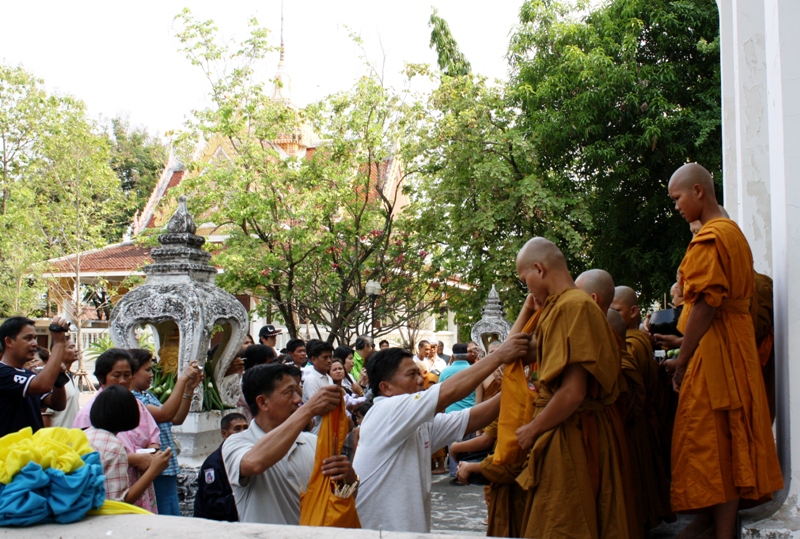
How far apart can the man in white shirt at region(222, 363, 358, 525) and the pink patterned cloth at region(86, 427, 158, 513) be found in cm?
64

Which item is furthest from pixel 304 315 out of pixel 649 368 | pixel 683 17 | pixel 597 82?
pixel 649 368

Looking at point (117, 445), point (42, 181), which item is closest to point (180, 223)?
point (117, 445)

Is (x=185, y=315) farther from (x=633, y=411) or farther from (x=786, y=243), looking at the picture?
(x=786, y=243)

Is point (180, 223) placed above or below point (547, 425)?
above

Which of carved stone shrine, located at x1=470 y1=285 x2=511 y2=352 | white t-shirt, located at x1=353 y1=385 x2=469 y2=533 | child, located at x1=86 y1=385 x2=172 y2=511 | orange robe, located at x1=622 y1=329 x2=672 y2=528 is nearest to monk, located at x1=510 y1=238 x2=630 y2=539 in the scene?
white t-shirt, located at x1=353 y1=385 x2=469 y2=533

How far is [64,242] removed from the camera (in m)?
21.2

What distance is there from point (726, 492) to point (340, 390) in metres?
1.73

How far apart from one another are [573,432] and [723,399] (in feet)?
2.18

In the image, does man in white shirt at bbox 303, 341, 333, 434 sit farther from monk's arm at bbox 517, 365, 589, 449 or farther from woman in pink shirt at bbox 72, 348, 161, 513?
monk's arm at bbox 517, 365, 589, 449

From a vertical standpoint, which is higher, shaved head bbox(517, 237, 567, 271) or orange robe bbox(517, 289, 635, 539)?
shaved head bbox(517, 237, 567, 271)

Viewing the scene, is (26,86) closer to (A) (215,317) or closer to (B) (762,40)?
(A) (215,317)

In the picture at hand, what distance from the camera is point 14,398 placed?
480 centimetres

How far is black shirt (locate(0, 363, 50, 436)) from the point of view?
4766 millimetres

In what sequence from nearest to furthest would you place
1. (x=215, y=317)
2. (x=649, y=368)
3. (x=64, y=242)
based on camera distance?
1. (x=649, y=368)
2. (x=215, y=317)
3. (x=64, y=242)
